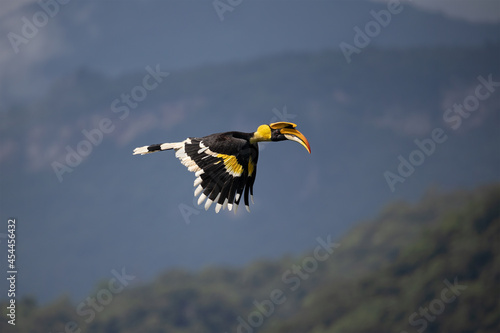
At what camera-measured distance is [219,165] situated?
15117mm

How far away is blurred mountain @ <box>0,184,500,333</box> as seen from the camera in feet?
224

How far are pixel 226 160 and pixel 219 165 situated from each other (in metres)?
0.15

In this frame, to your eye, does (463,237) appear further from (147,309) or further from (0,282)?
(0,282)

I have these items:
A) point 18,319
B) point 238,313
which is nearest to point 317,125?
point 238,313

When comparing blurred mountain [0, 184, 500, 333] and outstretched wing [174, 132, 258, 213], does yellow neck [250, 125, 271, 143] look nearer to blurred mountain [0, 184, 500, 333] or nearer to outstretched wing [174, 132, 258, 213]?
outstretched wing [174, 132, 258, 213]

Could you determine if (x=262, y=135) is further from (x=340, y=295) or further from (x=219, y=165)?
(x=340, y=295)

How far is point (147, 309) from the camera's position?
8150 centimetres

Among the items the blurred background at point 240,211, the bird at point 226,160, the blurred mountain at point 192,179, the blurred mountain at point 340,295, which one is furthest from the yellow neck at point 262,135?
the blurred mountain at point 192,179

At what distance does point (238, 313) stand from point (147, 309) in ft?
26.6

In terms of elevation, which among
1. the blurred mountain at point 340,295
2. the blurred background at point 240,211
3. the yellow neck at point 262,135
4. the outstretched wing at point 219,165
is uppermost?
the blurred background at point 240,211

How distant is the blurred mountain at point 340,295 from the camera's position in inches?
2685

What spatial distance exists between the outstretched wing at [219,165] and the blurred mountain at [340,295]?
51.0 meters

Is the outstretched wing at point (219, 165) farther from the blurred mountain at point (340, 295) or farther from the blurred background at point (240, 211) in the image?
the blurred background at point (240, 211)

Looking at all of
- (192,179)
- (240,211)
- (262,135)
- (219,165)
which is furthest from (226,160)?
(192,179)
